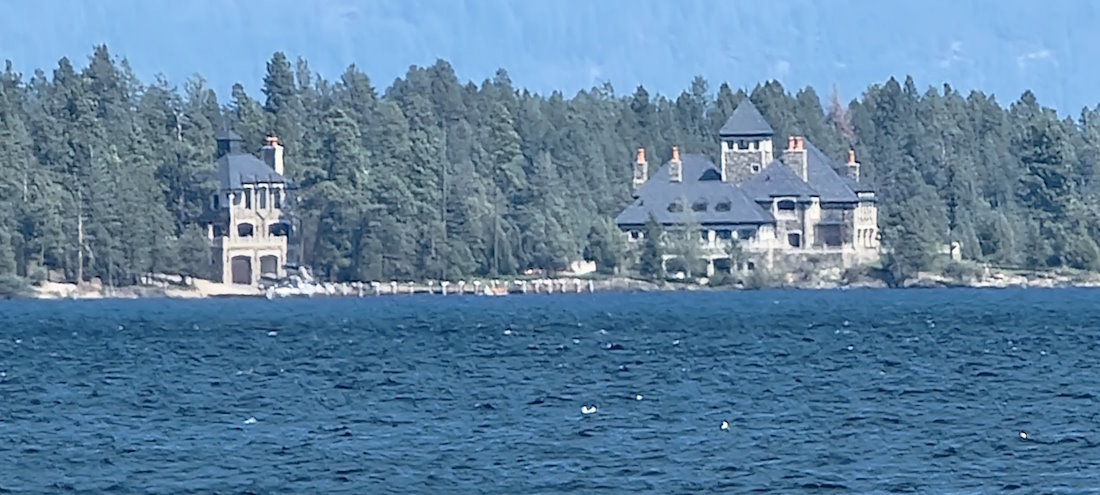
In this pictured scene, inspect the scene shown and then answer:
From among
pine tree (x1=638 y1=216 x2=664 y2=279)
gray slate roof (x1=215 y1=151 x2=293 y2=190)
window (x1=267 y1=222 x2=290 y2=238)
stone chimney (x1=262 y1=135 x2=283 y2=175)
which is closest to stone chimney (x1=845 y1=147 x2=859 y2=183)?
pine tree (x1=638 y1=216 x2=664 y2=279)

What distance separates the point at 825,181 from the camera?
146250 mm

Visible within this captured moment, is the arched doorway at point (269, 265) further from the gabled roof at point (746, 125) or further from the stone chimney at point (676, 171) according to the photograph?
the gabled roof at point (746, 125)

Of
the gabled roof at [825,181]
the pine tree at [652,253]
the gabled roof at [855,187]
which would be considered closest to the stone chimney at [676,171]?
the gabled roof at [825,181]

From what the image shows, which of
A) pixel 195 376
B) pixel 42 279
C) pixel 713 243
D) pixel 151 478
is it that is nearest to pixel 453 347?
pixel 195 376

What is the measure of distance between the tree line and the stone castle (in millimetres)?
1333

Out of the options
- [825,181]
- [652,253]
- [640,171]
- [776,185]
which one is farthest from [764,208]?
[640,171]

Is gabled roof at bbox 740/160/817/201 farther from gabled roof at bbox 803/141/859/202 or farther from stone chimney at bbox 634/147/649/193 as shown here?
stone chimney at bbox 634/147/649/193

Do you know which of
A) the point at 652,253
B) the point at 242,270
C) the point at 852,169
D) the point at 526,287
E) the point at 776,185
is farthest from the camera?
the point at 852,169

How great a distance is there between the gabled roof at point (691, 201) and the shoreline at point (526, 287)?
4.86 m

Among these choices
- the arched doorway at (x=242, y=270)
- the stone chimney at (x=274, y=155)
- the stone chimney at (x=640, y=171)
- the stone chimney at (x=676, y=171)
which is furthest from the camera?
the stone chimney at (x=640, y=171)

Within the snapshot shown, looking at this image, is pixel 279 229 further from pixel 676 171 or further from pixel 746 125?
pixel 746 125

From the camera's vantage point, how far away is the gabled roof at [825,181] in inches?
5645

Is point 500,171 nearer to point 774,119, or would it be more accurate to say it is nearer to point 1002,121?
point 774,119

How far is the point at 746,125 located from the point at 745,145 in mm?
1268
